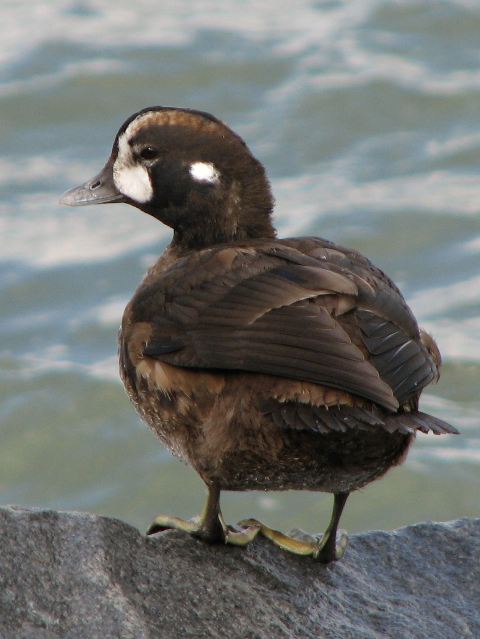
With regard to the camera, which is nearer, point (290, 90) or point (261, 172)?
point (261, 172)

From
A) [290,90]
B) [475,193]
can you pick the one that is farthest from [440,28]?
[475,193]

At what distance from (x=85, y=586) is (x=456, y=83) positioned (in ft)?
28.6

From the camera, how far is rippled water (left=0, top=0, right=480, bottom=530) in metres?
7.99

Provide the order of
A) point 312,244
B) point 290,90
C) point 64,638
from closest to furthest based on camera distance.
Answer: point 64,638 → point 312,244 → point 290,90

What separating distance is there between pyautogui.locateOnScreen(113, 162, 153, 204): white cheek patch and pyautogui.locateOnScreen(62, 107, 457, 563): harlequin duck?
0.42 meters

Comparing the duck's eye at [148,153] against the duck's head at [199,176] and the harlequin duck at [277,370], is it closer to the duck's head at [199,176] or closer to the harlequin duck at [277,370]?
the duck's head at [199,176]

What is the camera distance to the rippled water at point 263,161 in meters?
7.99

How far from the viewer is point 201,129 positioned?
470 cm

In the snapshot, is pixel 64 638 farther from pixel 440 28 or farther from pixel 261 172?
pixel 440 28

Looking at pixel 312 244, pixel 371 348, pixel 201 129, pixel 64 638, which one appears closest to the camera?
pixel 64 638

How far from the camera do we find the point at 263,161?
10.4 m

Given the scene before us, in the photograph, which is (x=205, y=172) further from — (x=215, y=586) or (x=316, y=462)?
(x=215, y=586)

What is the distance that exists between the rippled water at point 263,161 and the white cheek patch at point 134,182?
3051 millimetres

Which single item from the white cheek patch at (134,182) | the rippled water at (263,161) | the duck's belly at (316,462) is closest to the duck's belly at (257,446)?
the duck's belly at (316,462)
